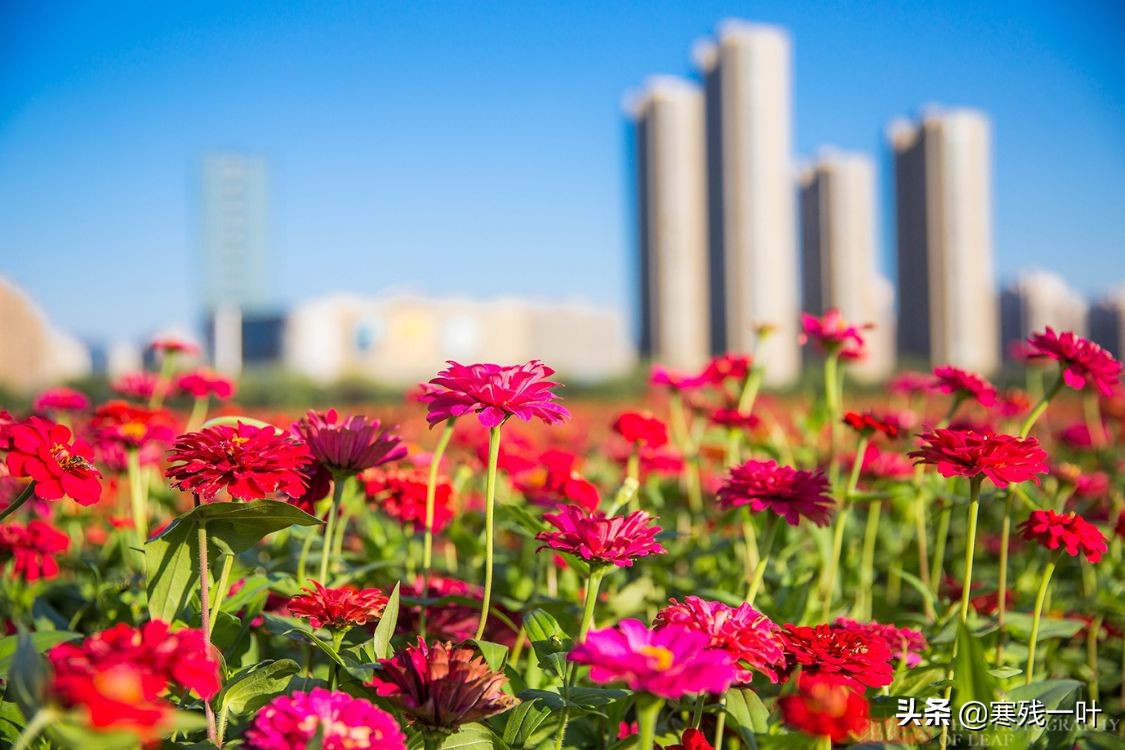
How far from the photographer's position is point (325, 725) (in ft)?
2.25

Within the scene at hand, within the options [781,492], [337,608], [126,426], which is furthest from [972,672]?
[126,426]

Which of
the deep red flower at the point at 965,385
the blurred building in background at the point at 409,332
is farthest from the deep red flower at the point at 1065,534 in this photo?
the blurred building in background at the point at 409,332

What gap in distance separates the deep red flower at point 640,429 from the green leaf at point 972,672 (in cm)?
91

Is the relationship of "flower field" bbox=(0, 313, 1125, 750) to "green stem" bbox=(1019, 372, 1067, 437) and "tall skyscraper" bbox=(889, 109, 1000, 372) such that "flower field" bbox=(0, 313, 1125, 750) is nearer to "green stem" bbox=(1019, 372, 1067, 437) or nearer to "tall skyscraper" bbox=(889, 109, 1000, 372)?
"green stem" bbox=(1019, 372, 1067, 437)

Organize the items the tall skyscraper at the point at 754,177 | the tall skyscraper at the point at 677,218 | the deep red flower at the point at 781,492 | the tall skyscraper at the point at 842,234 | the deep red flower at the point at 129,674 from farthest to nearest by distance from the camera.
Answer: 1. the tall skyscraper at the point at 842,234
2. the tall skyscraper at the point at 677,218
3. the tall skyscraper at the point at 754,177
4. the deep red flower at the point at 781,492
5. the deep red flower at the point at 129,674

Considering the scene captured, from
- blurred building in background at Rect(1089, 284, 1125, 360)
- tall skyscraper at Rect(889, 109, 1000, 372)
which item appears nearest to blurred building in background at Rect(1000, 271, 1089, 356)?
blurred building in background at Rect(1089, 284, 1125, 360)

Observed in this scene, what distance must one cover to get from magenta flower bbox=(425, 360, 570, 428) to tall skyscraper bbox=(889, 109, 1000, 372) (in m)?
17.0

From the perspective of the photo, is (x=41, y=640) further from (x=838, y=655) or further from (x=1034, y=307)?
(x=1034, y=307)

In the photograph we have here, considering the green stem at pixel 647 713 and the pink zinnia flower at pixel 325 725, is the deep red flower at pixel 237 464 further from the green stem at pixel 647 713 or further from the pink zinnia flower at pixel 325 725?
the green stem at pixel 647 713

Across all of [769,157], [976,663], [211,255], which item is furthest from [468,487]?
[211,255]

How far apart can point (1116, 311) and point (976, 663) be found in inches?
934

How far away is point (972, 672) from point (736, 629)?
22 centimetres

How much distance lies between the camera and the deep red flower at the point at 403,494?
56.3 inches

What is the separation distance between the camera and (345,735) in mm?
686
